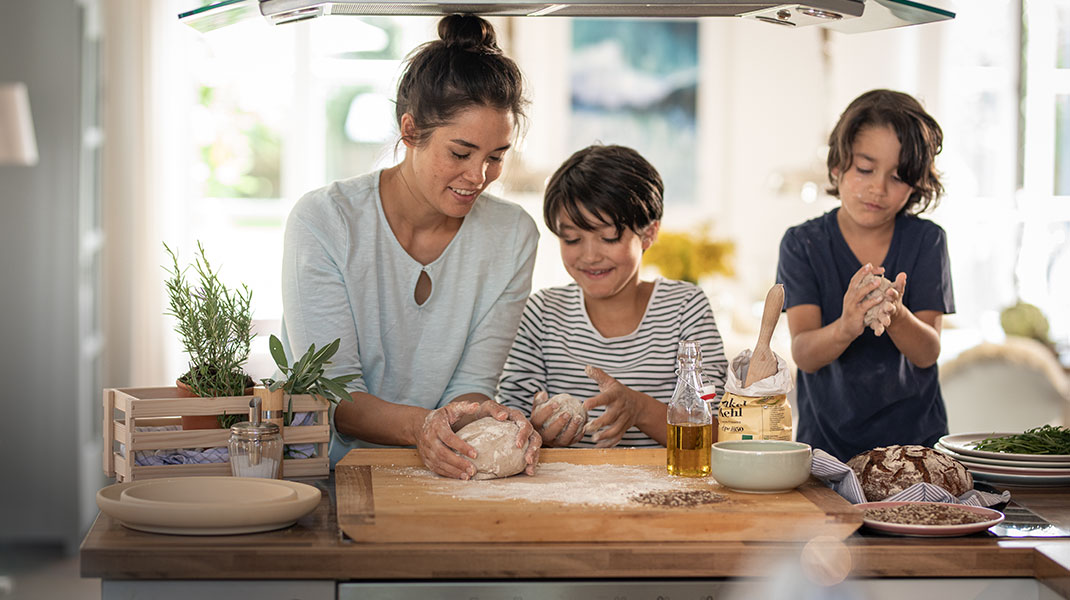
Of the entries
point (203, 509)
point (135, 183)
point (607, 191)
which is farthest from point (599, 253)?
point (135, 183)

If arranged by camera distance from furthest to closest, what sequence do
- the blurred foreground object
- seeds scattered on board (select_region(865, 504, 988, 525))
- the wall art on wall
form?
the wall art on wall → the blurred foreground object → seeds scattered on board (select_region(865, 504, 988, 525))

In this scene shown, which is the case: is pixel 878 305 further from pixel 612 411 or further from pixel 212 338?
pixel 212 338

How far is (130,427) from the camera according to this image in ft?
5.01

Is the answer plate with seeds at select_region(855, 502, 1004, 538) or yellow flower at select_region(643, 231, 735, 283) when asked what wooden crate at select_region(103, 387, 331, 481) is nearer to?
plate with seeds at select_region(855, 502, 1004, 538)

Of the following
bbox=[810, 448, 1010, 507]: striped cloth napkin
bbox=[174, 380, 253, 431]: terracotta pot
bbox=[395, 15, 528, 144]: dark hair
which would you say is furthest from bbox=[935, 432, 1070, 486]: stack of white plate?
bbox=[174, 380, 253, 431]: terracotta pot

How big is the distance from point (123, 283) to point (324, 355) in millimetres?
3724

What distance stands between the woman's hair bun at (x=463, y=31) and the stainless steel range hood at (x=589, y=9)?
24 cm

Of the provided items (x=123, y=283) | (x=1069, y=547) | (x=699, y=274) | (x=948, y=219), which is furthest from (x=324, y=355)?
(x=948, y=219)

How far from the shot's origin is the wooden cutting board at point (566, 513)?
4.25 ft

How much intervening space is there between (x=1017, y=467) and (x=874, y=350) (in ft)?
1.61

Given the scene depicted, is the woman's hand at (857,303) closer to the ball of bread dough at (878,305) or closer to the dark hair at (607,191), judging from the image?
the ball of bread dough at (878,305)

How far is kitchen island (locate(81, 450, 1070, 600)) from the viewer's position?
1252mm

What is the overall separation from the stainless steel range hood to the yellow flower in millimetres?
2829

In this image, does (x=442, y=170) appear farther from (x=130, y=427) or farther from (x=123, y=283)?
(x=123, y=283)
